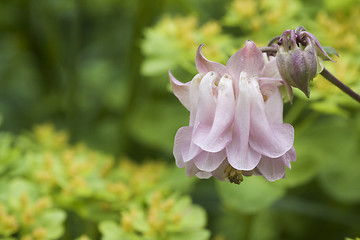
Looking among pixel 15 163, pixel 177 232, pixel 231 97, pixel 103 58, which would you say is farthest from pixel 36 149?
pixel 103 58

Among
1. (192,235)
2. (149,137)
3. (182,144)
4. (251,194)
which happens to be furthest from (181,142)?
(149,137)

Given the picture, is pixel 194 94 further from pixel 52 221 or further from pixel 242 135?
pixel 52 221

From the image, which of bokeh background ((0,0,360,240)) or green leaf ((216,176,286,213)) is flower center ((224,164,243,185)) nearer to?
A: bokeh background ((0,0,360,240))

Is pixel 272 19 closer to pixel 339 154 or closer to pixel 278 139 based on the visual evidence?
pixel 339 154

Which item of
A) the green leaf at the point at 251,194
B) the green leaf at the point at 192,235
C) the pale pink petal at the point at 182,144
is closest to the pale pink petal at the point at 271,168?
the pale pink petal at the point at 182,144

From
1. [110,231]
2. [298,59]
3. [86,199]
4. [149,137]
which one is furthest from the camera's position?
[149,137]

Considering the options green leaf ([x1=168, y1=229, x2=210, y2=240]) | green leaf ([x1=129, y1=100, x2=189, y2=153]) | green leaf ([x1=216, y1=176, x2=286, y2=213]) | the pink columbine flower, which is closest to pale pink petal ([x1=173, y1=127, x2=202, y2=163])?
Answer: the pink columbine flower
